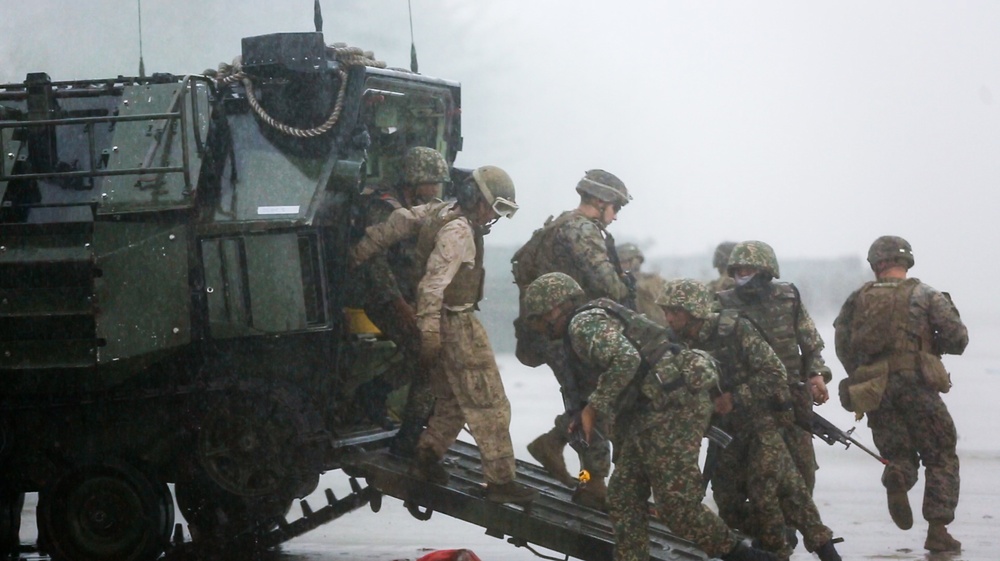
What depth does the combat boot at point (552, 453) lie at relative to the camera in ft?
23.4

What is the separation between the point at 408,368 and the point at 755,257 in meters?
1.94

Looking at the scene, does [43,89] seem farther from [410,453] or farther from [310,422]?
[410,453]

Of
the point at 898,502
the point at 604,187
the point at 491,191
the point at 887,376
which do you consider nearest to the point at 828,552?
the point at 898,502

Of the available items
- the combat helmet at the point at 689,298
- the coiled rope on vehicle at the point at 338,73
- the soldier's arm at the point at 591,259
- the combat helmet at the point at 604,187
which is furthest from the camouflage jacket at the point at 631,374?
the coiled rope on vehicle at the point at 338,73

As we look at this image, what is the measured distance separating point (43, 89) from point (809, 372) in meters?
4.34

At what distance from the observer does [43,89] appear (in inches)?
263

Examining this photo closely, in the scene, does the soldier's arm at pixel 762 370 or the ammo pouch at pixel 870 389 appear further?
the ammo pouch at pixel 870 389

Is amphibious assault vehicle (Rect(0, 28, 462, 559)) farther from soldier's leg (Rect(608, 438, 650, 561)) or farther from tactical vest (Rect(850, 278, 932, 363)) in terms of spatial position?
tactical vest (Rect(850, 278, 932, 363))

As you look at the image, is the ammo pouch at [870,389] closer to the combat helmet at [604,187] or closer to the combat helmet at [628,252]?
the combat helmet at [604,187]

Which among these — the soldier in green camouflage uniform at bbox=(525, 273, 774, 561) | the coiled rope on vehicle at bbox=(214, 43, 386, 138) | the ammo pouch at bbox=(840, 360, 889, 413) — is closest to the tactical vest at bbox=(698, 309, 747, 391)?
the soldier in green camouflage uniform at bbox=(525, 273, 774, 561)

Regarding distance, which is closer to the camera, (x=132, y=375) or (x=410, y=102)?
(x=132, y=375)

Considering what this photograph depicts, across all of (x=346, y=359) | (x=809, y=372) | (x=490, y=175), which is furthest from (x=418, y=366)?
(x=809, y=372)

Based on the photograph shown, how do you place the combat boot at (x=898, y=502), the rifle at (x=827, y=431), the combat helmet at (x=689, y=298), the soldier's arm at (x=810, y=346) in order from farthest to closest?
the combat boot at (x=898, y=502), the soldier's arm at (x=810, y=346), the rifle at (x=827, y=431), the combat helmet at (x=689, y=298)

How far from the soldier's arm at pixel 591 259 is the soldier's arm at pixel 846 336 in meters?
1.62
